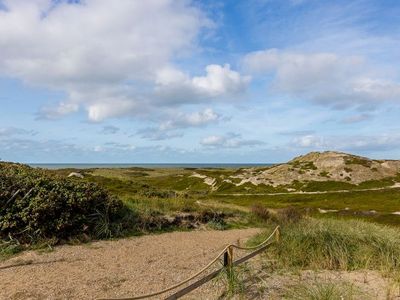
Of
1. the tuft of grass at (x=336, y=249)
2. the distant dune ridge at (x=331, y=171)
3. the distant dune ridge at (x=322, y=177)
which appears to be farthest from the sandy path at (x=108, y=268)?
the distant dune ridge at (x=331, y=171)

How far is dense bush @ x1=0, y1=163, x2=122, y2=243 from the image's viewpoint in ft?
49.7

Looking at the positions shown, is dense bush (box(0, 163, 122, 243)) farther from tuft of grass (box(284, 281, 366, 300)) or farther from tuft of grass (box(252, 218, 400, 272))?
tuft of grass (box(284, 281, 366, 300))

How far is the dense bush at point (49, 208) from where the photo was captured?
15.1m

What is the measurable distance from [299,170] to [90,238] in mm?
59784

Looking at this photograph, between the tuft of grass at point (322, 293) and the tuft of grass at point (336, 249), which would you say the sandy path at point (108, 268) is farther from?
the tuft of grass at point (336, 249)

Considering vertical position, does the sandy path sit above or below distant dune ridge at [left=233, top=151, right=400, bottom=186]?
below

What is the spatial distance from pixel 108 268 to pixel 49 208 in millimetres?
4621

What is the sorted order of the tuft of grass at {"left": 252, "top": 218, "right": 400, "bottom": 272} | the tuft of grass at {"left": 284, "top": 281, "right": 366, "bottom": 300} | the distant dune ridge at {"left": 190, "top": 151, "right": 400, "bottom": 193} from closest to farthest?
the tuft of grass at {"left": 284, "top": 281, "right": 366, "bottom": 300}, the tuft of grass at {"left": 252, "top": 218, "right": 400, "bottom": 272}, the distant dune ridge at {"left": 190, "top": 151, "right": 400, "bottom": 193}

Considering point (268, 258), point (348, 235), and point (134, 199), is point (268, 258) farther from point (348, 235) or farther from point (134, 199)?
point (134, 199)

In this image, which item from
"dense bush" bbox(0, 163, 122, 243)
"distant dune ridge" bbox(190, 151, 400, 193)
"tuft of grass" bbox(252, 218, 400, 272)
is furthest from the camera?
"distant dune ridge" bbox(190, 151, 400, 193)

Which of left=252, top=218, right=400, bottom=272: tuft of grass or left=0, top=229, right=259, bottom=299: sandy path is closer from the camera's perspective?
left=0, top=229, right=259, bottom=299: sandy path

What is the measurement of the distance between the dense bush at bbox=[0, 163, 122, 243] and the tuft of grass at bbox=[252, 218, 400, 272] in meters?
7.04

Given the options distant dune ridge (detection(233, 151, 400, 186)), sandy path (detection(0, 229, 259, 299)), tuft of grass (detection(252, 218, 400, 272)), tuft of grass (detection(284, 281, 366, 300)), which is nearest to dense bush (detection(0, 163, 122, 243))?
sandy path (detection(0, 229, 259, 299))

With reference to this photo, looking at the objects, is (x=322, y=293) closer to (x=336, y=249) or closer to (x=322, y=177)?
(x=336, y=249)
